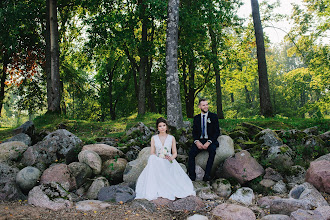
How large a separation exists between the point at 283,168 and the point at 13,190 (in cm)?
662

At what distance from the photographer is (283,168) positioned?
6.85 meters

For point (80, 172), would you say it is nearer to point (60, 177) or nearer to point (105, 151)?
point (60, 177)

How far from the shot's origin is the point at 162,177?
6.09 meters

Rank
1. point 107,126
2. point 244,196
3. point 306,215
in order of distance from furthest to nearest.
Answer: point 107,126 < point 244,196 < point 306,215

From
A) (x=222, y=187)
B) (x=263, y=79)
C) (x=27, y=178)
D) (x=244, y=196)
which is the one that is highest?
(x=263, y=79)

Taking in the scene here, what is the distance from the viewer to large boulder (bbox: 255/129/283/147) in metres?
8.05

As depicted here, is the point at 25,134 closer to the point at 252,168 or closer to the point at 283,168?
the point at 252,168

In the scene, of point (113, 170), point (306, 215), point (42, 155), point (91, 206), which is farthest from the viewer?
point (42, 155)

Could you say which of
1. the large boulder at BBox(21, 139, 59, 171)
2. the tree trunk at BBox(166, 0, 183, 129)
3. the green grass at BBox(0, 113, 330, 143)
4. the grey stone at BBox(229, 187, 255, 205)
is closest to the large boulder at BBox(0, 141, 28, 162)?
the large boulder at BBox(21, 139, 59, 171)

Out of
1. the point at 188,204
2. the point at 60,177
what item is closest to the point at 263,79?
the point at 188,204

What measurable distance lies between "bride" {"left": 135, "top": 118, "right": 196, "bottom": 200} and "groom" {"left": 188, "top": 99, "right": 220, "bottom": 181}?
0.57 metres

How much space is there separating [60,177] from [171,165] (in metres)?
2.70

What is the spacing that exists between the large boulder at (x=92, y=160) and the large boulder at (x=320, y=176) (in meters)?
5.19

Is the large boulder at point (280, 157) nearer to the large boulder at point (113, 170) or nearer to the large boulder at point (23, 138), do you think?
the large boulder at point (113, 170)
